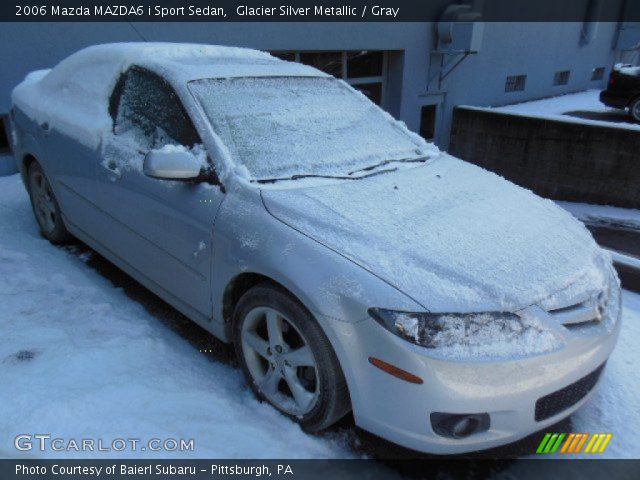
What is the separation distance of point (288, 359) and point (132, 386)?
828mm

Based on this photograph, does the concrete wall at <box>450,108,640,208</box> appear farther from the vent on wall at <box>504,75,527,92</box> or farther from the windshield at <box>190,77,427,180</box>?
the windshield at <box>190,77,427,180</box>

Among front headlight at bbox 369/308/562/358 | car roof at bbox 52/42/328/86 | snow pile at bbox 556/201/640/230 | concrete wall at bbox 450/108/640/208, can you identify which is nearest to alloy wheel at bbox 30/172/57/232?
car roof at bbox 52/42/328/86

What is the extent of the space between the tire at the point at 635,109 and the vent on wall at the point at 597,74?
701cm

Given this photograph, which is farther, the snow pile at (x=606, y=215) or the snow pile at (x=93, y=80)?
the snow pile at (x=606, y=215)

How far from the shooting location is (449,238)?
2.23 metres

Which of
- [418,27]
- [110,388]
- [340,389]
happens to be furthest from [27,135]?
[418,27]

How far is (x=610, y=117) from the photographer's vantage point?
Answer: 1319 cm

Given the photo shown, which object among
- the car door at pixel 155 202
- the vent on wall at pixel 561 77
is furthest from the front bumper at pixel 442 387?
the vent on wall at pixel 561 77

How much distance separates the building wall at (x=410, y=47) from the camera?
19.7 feet

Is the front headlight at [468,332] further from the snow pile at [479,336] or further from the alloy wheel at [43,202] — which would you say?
the alloy wheel at [43,202]

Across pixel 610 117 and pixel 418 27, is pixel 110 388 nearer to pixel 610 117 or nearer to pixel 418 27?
pixel 418 27

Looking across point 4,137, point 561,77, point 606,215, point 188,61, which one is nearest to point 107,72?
point 188,61

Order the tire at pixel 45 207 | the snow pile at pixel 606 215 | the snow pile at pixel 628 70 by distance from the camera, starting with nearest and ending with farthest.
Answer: the tire at pixel 45 207 < the snow pile at pixel 606 215 < the snow pile at pixel 628 70
